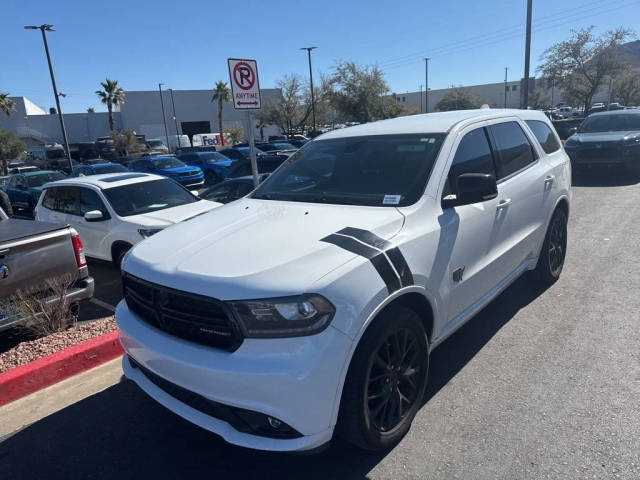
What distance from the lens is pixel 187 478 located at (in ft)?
8.81

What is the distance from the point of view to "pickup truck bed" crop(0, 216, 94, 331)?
13.5ft

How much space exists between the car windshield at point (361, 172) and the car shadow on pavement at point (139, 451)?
1483 millimetres

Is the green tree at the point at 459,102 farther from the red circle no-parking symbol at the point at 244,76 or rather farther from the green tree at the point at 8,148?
the red circle no-parking symbol at the point at 244,76

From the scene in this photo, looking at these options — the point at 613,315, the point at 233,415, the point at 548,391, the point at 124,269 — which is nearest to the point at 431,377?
the point at 548,391

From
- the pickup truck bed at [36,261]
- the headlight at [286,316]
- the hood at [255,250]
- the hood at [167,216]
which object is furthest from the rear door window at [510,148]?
the hood at [167,216]

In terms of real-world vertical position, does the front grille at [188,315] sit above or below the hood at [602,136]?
below

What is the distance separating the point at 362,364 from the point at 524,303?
3.03 meters

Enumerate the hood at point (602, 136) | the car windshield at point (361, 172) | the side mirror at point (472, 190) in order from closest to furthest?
the side mirror at point (472, 190), the car windshield at point (361, 172), the hood at point (602, 136)

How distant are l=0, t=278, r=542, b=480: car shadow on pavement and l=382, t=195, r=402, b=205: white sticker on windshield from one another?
1.41m

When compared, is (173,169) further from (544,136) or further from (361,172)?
(361,172)

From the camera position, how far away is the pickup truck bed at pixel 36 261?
13.5 ft

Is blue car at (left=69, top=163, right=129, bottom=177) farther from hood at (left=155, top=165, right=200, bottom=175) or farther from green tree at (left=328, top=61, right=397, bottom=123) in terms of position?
green tree at (left=328, top=61, right=397, bottom=123)

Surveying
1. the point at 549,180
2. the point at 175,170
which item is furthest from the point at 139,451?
the point at 175,170

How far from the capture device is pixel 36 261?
4328mm
